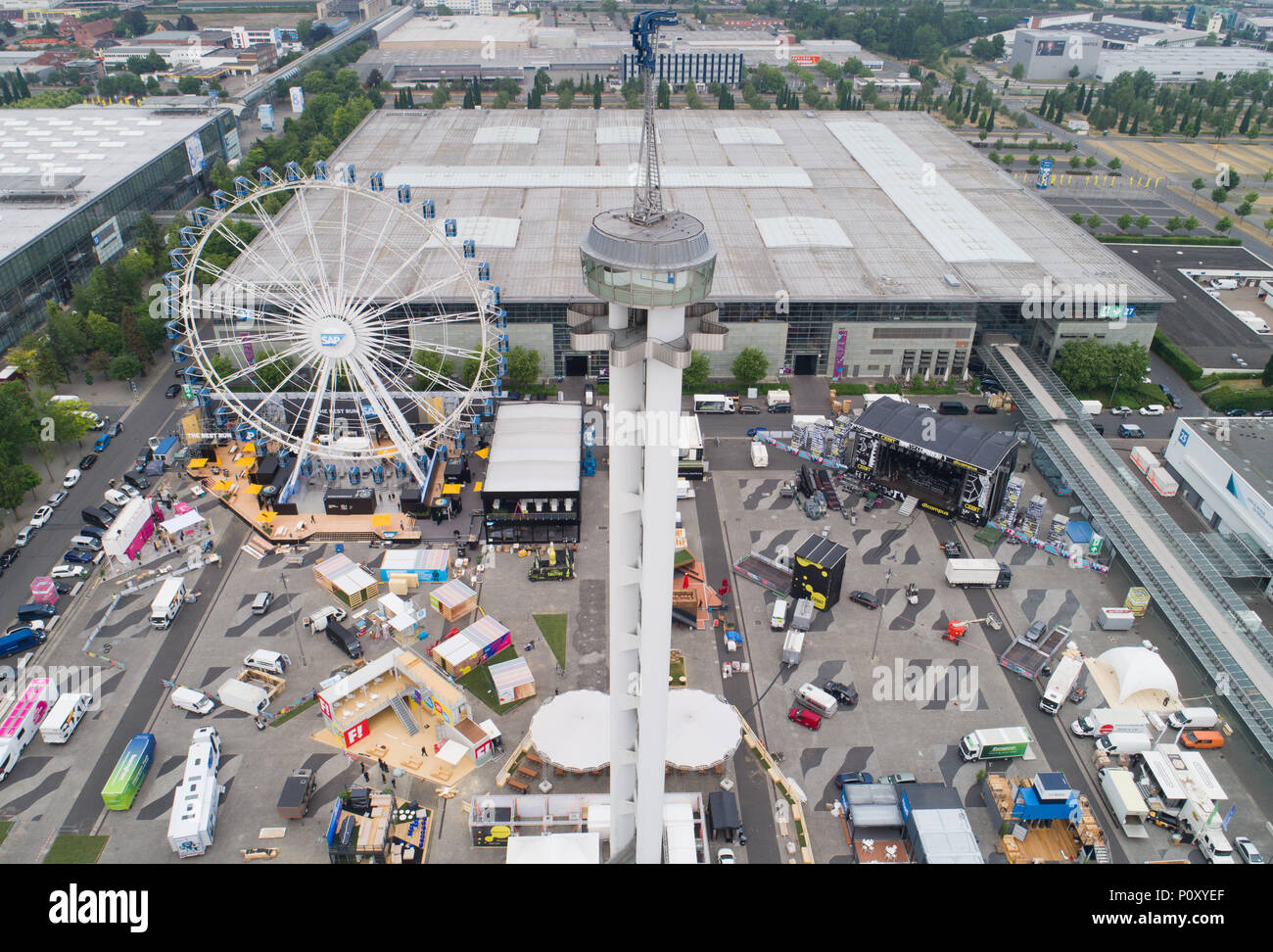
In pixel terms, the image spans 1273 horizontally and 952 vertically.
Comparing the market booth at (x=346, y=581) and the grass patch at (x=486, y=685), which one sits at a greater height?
the market booth at (x=346, y=581)

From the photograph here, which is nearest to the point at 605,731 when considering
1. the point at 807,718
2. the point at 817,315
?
the point at 807,718

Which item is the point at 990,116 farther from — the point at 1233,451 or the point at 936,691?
the point at 936,691

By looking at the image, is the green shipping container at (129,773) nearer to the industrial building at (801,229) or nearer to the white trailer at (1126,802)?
the industrial building at (801,229)

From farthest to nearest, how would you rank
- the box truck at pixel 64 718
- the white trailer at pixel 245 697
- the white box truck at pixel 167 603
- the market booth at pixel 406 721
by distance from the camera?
the white box truck at pixel 167 603 < the white trailer at pixel 245 697 < the box truck at pixel 64 718 < the market booth at pixel 406 721

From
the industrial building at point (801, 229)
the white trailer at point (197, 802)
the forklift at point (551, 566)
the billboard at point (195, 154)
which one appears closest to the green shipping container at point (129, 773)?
the white trailer at point (197, 802)

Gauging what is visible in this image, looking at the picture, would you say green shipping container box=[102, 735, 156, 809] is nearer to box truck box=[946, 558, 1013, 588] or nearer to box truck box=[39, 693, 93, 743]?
box truck box=[39, 693, 93, 743]

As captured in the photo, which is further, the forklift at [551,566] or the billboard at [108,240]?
the billboard at [108,240]

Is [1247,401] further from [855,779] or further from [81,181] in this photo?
[81,181]
